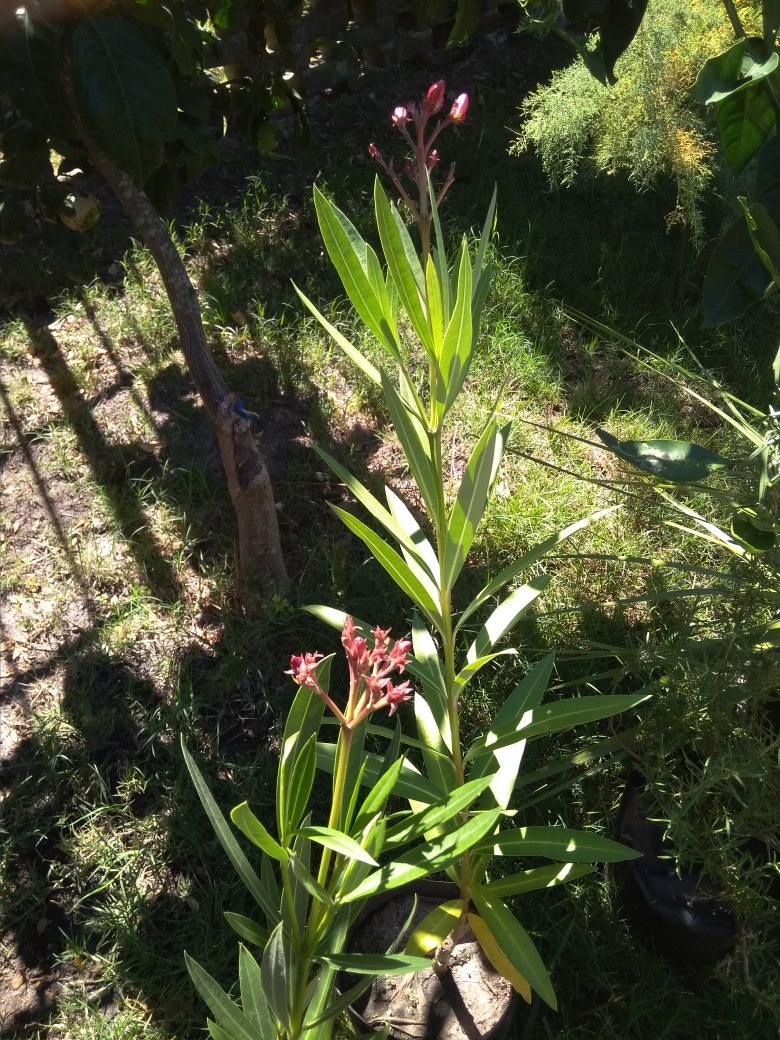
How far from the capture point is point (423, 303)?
142 cm

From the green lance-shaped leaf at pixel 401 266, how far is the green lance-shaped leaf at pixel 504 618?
56cm

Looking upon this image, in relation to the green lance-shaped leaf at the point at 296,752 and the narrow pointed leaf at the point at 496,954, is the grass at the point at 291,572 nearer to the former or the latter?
the narrow pointed leaf at the point at 496,954

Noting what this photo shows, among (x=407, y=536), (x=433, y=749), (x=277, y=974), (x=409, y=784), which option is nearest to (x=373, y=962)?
(x=277, y=974)

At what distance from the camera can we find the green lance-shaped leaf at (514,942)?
1.62 metres

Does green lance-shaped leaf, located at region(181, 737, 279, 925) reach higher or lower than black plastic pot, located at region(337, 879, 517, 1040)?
higher

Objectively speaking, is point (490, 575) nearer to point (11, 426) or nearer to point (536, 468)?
point (536, 468)

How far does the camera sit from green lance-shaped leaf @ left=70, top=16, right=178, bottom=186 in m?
1.77

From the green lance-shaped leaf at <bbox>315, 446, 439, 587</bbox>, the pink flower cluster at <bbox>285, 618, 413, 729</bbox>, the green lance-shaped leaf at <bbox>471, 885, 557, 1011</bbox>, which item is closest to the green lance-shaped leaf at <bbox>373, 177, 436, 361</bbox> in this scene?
the green lance-shaped leaf at <bbox>315, 446, 439, 587</bbox>

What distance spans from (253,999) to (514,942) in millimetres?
486

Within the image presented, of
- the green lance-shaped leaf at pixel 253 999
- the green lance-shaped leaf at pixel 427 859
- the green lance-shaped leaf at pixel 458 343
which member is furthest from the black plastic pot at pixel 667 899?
the green lance-shaped leaf at pixel 458 343

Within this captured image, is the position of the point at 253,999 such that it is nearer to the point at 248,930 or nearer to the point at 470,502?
the point at 248,930

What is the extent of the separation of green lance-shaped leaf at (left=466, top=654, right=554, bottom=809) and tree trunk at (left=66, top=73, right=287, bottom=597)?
980 mm

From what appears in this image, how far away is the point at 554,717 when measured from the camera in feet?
5.46

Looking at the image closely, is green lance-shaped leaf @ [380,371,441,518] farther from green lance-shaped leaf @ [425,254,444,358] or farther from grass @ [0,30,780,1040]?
grass @ [0,30,780,1040]
